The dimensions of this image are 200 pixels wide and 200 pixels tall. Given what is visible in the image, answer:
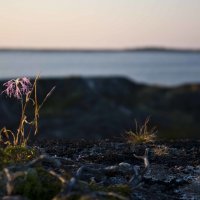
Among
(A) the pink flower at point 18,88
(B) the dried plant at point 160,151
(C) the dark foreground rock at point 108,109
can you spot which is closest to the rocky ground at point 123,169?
(B) the dried plant at point 160,151

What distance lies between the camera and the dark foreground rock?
132 feet

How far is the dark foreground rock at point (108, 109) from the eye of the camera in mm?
40094

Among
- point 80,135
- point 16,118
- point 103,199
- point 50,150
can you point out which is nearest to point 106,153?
point 50,150

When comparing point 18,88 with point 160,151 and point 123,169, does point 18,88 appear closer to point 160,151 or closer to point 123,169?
point 123,169

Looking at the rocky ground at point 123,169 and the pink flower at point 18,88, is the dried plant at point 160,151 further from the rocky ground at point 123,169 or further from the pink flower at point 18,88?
the pink flower at point 18,88

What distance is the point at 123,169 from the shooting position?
18.3 ft

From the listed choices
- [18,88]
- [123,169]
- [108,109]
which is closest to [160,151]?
[123,169]

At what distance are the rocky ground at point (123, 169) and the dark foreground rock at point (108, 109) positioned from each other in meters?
29.8

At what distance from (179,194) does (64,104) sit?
43932 mm

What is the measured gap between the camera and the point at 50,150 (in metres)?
7.23

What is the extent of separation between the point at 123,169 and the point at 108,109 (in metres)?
40.5

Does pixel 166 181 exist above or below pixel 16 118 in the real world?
above

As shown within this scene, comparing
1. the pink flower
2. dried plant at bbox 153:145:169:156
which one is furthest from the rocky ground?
the pink flower

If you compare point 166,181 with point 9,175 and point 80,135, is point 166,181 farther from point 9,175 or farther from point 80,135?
point 80,135
